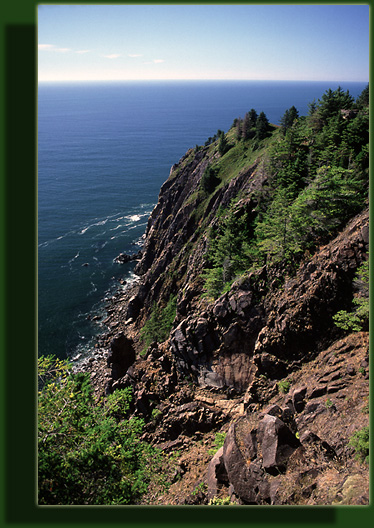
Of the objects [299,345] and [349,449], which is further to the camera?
[299,345]

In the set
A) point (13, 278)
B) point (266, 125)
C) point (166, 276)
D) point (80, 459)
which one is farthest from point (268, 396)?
point (266, 125)

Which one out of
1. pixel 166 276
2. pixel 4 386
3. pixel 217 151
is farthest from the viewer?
pixel 217 151

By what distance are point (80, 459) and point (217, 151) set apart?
75470 mm

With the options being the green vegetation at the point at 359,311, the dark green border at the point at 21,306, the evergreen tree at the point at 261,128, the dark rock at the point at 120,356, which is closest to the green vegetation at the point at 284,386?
the green vegetation at the point at 359,311

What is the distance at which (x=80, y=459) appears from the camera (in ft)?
42.3

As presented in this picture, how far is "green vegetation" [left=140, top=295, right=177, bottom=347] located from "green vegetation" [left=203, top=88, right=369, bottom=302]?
41.6 feet

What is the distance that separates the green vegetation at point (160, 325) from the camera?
49719mm

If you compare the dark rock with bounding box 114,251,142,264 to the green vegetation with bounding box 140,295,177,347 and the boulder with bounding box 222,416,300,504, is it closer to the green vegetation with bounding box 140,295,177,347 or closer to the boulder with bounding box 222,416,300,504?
the green vegetation with bounding box 140,295,177,347

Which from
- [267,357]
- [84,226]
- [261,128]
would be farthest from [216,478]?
[84,226]

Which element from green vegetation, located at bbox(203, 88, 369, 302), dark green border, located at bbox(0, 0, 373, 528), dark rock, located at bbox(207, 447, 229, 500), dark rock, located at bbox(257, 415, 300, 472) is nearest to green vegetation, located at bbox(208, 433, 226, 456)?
dark rock, located at bbox(207, 447, 229, 500)

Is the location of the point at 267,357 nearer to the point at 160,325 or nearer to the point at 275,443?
the point at 275,443

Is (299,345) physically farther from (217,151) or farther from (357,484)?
(217,151)

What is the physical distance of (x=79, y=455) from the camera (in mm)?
13039

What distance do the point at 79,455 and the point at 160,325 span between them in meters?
38.4
